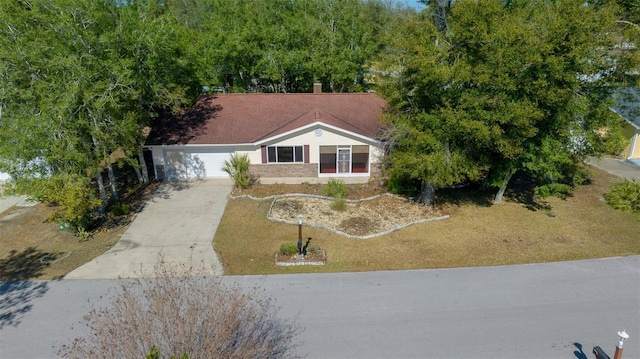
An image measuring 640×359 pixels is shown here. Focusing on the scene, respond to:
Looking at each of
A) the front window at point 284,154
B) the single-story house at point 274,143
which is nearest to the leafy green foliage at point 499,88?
the single-story house at point 274,143

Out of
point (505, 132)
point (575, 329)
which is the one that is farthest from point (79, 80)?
point (575, 329)

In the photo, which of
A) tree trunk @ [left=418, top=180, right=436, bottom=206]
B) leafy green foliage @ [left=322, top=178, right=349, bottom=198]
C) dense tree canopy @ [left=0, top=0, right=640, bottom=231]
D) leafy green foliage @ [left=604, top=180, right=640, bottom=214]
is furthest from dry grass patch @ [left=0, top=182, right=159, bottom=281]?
leafy green foliage @ [left=604, top=180, right=640, bottom=214]

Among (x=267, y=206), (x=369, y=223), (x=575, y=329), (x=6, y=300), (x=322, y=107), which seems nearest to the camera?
(x=575, y=329)

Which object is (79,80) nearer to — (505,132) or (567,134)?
(505,132)

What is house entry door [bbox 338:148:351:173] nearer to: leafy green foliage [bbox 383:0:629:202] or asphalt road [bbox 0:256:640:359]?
leafy green foliage [bbox 383:0:629:202]

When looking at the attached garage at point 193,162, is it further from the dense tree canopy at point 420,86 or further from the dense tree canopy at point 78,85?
the dense tree canopy at point 420,86

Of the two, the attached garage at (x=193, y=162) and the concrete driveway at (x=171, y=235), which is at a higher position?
the attached garage at (x=193, y=162)

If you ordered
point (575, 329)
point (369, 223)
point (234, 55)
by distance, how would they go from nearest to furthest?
1. point (575, 329)
2. point (369, 223)
3. point (234, 55)

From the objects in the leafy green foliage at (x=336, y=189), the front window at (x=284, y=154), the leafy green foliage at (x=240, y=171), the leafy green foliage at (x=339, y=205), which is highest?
the front window at (x=284, y=154)
